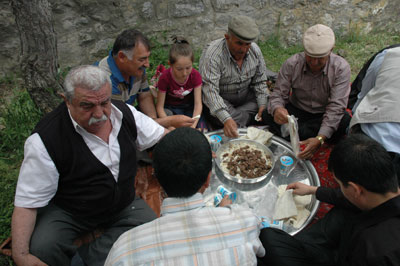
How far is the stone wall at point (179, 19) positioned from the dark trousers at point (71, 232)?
305 cm

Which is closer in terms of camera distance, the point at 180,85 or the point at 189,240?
the point at 189,240

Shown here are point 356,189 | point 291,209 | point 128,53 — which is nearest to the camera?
point 356,189

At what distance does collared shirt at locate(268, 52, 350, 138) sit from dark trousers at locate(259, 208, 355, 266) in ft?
3.69

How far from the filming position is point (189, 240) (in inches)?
49.9

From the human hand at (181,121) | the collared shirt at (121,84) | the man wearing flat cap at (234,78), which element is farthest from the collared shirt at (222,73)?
the collared shirt at (121,84)

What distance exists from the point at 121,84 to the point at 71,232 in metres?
1.55

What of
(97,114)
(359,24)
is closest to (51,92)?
(97,114)

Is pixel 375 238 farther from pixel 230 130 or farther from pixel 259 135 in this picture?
pixel 230 130

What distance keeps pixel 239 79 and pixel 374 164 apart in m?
2.23

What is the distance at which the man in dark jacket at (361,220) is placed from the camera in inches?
59.1

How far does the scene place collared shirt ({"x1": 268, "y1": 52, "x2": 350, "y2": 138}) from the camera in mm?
3131

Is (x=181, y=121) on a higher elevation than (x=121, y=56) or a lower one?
lower

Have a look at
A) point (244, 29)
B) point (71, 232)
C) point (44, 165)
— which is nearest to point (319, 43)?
point (244, 29)

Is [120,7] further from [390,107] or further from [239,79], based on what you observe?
[390,107]
